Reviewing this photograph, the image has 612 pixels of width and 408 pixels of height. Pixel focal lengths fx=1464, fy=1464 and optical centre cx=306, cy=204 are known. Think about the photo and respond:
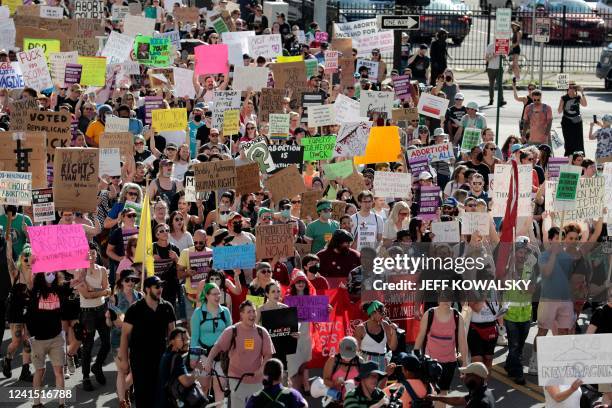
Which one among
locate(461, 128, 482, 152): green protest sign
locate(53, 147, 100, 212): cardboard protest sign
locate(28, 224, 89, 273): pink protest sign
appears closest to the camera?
locate(28, 224, 89, 273): pink protest sign

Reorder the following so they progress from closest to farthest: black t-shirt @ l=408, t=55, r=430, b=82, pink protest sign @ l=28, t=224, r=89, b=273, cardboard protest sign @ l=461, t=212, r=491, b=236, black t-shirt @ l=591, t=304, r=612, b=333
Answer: black t-shirt @ l=591, t=304, r=612, b=333 → pink protest sign @ l=28, t=224, r=89, b=273 → cardboard protest sign @ l=461, t=212, r=491, b=236 → black t-shirt @ l=408, t=55, r=430, b=82

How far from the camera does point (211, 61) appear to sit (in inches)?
939

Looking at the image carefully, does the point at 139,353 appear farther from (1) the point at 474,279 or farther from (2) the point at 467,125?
(2) the point at 467,125

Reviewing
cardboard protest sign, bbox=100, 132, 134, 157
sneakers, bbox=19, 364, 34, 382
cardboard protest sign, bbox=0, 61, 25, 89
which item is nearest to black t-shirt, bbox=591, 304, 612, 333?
sneakers, bbox=19, 364, 34, 382

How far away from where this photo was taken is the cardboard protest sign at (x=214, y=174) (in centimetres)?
1669

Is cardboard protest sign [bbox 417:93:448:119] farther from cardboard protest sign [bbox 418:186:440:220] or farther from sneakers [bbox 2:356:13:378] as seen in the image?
sneakers [bbox 2:356:13:378]

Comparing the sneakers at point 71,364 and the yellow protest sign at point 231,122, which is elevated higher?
the yellow protest sign at point 231,122

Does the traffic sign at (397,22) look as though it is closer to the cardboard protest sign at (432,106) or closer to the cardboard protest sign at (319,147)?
the cardboard protest sign at (432,106)

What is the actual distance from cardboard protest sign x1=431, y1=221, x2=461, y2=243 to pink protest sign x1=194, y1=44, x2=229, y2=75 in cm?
903

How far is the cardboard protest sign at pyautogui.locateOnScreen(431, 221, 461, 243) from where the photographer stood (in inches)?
609

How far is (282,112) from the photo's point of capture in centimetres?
2164

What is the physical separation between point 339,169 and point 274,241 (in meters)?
3.63

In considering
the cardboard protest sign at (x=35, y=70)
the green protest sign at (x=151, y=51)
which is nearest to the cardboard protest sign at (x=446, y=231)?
the cardboard protest sign at (x=35, y=70)

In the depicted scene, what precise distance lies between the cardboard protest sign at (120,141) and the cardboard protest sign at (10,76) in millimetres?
3890
